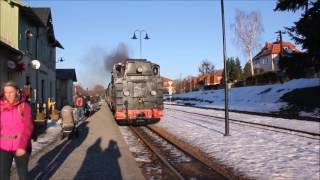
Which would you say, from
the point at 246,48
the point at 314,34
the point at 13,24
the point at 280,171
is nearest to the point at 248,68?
the point at 246,48

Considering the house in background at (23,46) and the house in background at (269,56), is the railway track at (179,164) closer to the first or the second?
the house in background at (23,46)

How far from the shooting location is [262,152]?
12516 mm

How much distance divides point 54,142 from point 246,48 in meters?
54.5

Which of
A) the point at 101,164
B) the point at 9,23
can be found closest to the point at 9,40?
the point at 9,23

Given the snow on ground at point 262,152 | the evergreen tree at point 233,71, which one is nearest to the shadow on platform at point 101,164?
the snow on ground at point 262,152

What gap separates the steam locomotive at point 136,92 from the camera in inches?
898

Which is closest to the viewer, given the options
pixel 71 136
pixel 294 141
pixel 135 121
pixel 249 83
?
pixel 294 141

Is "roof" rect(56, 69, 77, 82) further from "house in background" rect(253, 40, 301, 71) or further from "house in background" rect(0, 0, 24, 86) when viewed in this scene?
"house in background" rect(253, 40, 301, 71)

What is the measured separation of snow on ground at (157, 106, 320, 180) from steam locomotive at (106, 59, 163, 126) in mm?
4339

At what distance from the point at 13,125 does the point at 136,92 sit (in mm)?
16659

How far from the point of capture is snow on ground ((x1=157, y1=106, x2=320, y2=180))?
9.71m

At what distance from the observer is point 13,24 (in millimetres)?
24172

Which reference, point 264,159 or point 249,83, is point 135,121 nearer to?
point 264,159

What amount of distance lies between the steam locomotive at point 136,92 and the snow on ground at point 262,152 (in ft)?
14.2
